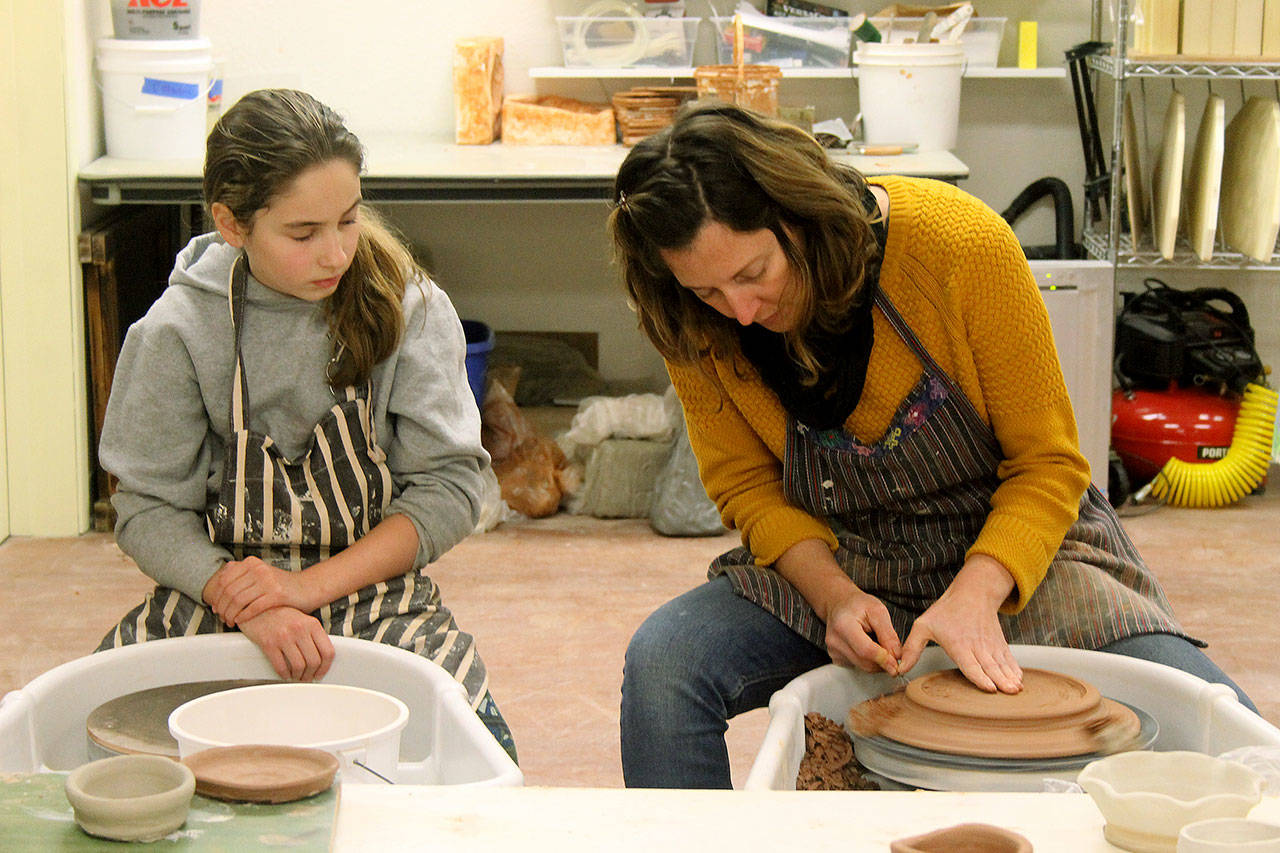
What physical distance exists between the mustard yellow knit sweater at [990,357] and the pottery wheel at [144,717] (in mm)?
766

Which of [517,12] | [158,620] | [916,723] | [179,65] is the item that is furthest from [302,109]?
[517,12]

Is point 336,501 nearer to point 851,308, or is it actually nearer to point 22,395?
point 851,308

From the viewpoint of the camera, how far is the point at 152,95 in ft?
11.4

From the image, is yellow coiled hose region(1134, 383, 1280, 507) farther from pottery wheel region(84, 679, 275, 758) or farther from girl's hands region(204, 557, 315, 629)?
pottery wheel region(84, 679, 275, 758)

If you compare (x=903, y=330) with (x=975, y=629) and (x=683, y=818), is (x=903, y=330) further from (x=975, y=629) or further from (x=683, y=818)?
(x=683, y=818)

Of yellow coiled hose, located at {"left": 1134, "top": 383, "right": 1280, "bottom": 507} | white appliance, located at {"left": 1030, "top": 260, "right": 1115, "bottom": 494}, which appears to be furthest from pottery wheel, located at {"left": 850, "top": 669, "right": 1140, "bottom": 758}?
yellow coiled hose, located at {"left": 1134, "top": 383, "right": 1280, "bottom": 507}

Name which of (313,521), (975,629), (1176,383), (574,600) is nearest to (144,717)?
(313,521)

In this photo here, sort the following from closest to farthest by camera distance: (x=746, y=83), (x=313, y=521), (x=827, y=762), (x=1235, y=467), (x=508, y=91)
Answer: (x=827, y=762) < (x=313, y=521) < (x=746, y=83) < (x=1235, y=467) < (x=508, y=91)

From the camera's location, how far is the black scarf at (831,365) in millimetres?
1605

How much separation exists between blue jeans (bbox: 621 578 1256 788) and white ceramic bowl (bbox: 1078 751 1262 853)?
503 mm

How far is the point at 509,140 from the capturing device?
3949mm

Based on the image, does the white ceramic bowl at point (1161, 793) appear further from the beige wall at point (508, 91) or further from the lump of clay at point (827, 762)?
the beige wall at point (508, 91)

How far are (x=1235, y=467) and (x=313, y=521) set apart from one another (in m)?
2.80

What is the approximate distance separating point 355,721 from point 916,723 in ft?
1.74
